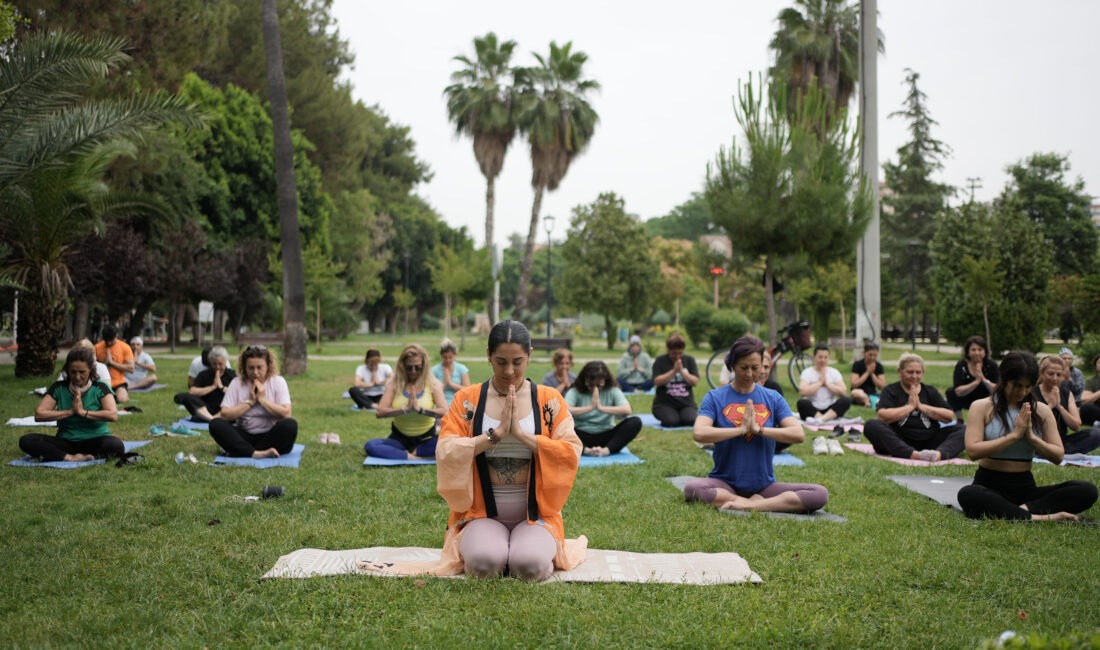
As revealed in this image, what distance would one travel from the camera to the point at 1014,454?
21.2ft

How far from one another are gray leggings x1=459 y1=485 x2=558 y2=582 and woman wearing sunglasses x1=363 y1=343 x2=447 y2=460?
4.40m

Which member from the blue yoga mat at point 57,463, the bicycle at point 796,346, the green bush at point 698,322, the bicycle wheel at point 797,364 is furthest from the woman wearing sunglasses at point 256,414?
the green bush at point 698,322

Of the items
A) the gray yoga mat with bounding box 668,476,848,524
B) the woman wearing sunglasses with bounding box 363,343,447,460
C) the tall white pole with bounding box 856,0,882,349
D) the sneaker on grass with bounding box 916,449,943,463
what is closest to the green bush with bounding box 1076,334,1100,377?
the tall white pole with bounding box 856,0,882,349

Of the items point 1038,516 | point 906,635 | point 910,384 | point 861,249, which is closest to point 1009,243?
point 861,249

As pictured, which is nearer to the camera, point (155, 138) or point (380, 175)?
point (155, 138)

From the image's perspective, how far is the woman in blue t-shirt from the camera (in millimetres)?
6469

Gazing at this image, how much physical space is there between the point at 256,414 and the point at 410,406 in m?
1.60

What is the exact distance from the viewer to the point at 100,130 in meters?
13.1

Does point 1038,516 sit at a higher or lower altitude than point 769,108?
lower

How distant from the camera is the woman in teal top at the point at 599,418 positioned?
9.99 metres

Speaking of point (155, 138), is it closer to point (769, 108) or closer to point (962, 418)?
point (769, 108)

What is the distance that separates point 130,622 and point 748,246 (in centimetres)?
1629

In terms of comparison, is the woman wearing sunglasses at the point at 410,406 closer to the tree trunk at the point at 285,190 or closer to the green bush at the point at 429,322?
the tree trunk at the point at 285,190

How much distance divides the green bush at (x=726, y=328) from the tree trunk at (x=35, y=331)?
64.7 feet
